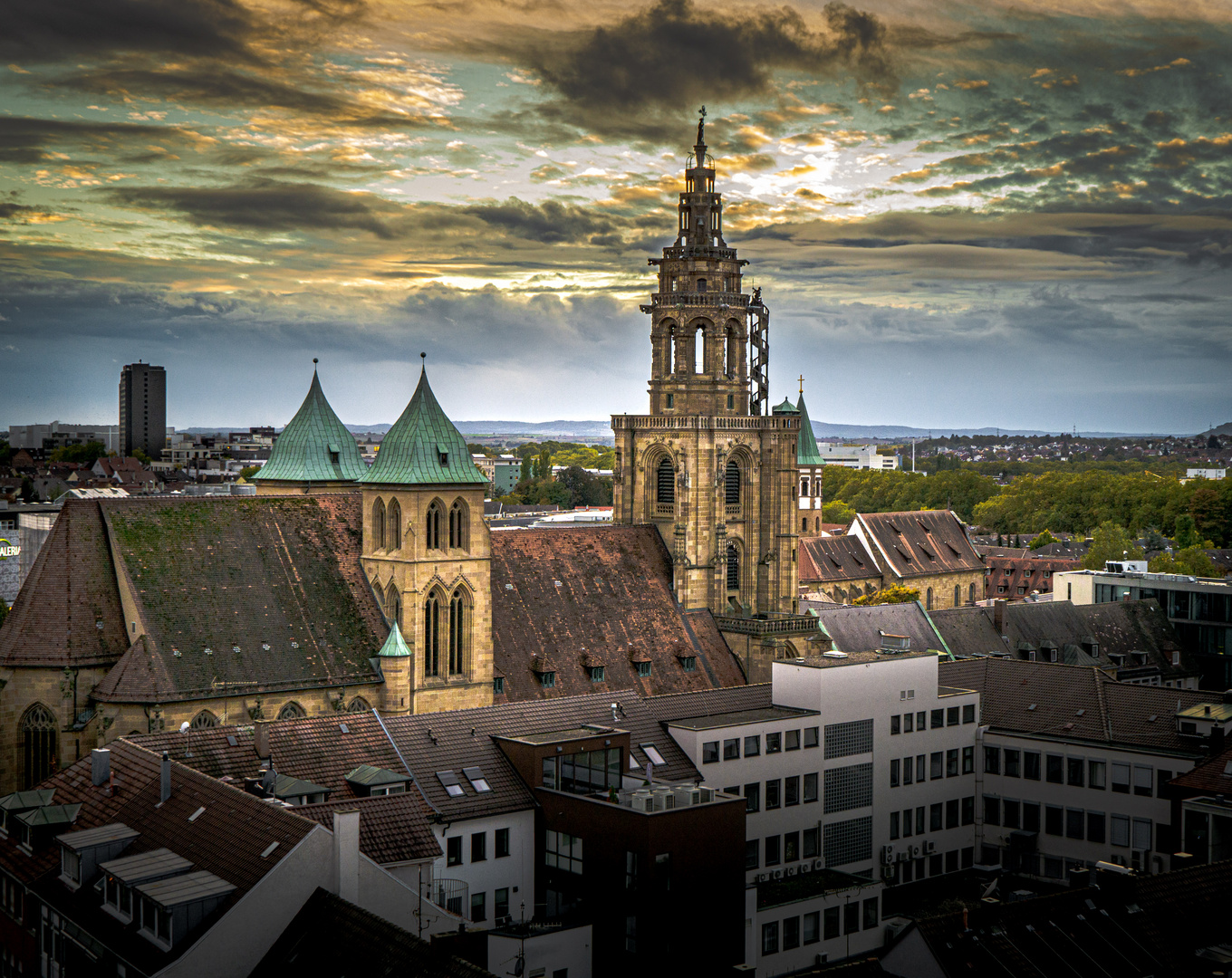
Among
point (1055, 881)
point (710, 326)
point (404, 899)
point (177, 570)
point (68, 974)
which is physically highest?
point (710, 326)

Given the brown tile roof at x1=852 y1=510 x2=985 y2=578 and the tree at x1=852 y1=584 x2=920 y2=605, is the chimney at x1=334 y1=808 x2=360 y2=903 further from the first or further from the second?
the brown tile roof at x1=852 y1=510 x2=985 y2=578

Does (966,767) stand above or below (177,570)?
below

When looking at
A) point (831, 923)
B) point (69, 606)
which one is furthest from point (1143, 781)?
point (69, 606)

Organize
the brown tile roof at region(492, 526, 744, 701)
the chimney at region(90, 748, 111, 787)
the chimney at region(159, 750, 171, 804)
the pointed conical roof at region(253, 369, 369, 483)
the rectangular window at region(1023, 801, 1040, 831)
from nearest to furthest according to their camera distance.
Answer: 1. the chimney at region(159, 750, 171, 804)
2. the chimney at region(90, 748, 111, 787)
3. the rectangular window at region(1023, 801, 1040, 831)
4. the brown tile roof at region(492, 526, 744, 701)
5. the pointed conical roof at region(253, 369, 369, 483)

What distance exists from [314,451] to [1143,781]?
44.7 metres

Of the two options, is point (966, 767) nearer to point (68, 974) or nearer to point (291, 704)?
point (291, 704)

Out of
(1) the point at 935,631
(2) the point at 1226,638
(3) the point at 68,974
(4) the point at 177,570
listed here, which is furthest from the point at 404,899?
(2) the point at 1226,638

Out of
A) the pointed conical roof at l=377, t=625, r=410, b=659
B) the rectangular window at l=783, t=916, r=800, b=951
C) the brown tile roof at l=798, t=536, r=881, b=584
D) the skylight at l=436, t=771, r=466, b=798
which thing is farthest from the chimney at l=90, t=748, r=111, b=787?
the brown tile roof at l=798, t=536, r=881, b=584

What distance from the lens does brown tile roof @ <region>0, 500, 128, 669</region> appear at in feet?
192

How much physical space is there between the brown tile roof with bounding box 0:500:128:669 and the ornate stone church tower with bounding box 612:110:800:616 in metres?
29.9

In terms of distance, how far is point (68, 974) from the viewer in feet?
135

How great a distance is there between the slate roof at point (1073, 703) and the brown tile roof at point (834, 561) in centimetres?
6229

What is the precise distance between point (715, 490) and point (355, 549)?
2197 cm

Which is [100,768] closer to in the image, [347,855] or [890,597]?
[347,855]
